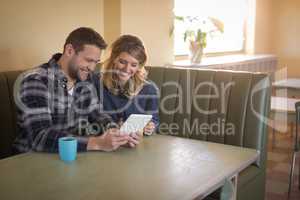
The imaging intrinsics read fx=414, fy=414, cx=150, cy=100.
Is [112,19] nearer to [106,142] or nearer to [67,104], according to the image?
[67,104]

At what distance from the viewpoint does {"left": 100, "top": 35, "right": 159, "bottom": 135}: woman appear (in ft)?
7.90

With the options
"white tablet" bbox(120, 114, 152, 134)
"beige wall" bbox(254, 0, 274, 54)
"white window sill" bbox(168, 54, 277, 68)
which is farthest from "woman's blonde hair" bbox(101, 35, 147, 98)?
"beige wall" bbox(254, 0, 274, 54)

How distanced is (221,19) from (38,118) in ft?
14.0

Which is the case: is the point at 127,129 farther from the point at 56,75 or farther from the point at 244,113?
the point at 244,113

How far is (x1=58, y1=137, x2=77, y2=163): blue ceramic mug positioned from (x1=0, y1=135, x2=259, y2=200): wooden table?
3 cm

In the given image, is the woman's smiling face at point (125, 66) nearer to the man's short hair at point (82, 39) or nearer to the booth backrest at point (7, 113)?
the man's short hair at point (82, 39)

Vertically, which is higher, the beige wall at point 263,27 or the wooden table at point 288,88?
the beige wall at point 263,27

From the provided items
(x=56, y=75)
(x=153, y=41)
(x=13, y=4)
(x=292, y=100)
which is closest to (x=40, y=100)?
(x=56, y=75)

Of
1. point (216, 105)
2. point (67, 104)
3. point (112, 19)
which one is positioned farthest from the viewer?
point (112, 19)

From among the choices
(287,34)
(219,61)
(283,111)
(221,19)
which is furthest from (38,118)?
(287,34)

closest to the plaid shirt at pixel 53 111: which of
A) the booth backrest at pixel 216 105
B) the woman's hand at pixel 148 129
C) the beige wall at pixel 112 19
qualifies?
the woman's hand at pixel 148 129

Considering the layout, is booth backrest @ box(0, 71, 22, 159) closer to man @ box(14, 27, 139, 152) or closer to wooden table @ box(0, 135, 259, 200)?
man @ box(14, 27, 139, 152)

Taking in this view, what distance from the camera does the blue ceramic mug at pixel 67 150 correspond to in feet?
5.50

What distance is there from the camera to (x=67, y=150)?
5.50 ft
